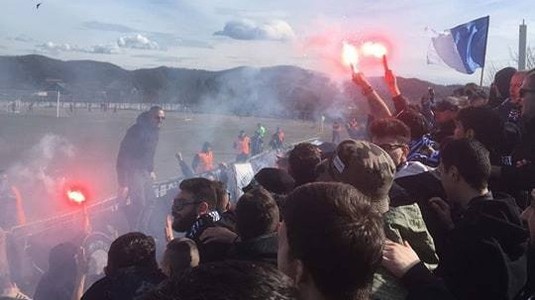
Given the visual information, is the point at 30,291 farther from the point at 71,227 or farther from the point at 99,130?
the point at 99,130

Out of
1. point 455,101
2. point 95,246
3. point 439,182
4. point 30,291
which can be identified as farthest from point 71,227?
point 439,182

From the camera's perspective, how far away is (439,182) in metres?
3.07

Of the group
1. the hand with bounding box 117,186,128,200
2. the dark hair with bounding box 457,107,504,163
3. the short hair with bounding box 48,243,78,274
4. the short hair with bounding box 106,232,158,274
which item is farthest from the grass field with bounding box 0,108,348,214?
the dark hair with bounding box 457,107,504,163

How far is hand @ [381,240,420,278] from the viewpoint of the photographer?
1966mm

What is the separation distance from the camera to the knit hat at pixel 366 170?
7.43 feet

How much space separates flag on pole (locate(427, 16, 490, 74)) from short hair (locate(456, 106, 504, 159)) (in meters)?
5.74

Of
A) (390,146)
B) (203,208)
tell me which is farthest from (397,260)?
(203,208)

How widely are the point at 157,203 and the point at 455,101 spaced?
5313 mm

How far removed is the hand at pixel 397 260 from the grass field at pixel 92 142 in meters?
10.3

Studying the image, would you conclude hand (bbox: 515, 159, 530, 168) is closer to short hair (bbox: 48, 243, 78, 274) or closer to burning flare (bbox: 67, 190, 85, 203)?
short hair (bbox: 48, 243, 78, 274)

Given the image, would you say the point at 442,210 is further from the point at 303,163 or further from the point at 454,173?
the point at 303,163

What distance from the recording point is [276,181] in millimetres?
4016

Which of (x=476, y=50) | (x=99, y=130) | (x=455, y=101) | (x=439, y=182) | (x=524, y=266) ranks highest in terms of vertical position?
(x=476, y=50)

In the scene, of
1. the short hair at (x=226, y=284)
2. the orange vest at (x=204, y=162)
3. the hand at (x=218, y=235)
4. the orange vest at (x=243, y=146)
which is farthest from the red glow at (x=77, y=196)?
the orange vest at (x=243, y=146)
